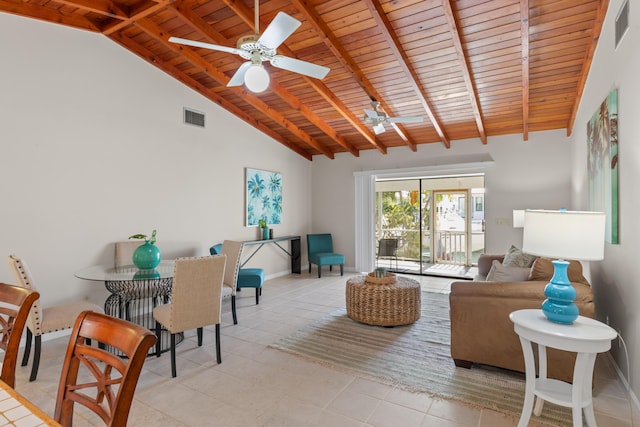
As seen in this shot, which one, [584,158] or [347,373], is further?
[584,158]

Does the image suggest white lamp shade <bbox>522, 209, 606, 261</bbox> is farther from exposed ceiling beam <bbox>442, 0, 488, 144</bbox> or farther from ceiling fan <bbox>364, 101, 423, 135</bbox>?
ceiling fan <bbox>364, 101, 423, 135</bbox>

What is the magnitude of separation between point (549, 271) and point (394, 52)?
2675 mm

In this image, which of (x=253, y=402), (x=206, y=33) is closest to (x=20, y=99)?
(x=206, y=33)

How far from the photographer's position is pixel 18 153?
3307mm

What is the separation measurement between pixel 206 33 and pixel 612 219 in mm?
4222

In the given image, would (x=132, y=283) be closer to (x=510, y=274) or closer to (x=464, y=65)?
(x=510, y=274)

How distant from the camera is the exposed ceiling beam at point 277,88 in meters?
3.57

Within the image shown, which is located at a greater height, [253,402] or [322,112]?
[322,112]

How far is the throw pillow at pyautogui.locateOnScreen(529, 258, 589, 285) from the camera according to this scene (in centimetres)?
257

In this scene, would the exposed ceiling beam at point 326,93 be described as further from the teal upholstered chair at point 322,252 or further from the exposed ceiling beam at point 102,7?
the teal upholstered chair at point 322,252

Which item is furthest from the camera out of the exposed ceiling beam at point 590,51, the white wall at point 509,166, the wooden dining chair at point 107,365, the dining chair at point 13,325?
the white wall at point 509,166

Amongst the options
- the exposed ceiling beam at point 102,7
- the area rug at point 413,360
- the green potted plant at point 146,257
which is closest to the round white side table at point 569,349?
the area rug at point 413,360

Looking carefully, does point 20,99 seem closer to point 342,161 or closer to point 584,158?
point 342,161

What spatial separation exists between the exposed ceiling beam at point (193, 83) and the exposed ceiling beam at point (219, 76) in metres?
0.39
